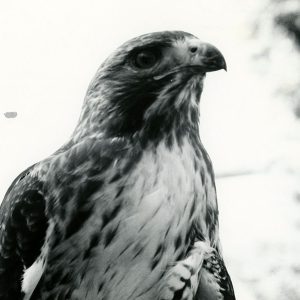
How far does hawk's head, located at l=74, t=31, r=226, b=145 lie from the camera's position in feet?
3.79

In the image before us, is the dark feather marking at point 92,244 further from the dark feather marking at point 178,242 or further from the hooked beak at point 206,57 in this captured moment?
the hooked beak at point 206,57

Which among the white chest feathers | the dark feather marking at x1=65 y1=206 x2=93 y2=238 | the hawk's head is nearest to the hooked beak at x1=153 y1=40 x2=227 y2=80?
the hawk's head

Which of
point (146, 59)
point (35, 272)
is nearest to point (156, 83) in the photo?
point (146, 59)

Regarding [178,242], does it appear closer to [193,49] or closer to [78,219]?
[78,219]

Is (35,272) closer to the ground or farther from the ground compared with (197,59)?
closer to the ground

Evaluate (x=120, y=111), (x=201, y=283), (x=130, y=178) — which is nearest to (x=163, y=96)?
(x=120, y=111)

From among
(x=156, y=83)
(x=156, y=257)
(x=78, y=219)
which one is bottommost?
(x=156, y=257)

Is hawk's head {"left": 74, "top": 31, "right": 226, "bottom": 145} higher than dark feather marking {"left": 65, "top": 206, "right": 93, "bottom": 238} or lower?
higher

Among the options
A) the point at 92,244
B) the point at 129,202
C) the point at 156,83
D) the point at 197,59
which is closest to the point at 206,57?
the point at 197,59

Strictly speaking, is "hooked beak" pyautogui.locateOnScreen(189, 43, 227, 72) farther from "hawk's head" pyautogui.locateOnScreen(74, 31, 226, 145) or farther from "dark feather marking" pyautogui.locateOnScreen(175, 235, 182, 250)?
"dark feather marking" pyautogui.locateOnScreen(175, 235, 182, 250)

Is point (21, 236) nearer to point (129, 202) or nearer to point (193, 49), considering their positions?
point (129, 202)

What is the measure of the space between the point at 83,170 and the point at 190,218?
10.2 inches

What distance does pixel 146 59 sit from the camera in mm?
1167

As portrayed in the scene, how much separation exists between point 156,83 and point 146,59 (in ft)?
0.19
